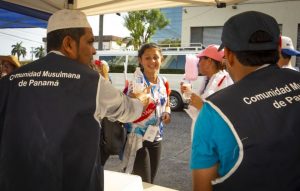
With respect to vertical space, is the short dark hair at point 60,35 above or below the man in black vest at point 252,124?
above

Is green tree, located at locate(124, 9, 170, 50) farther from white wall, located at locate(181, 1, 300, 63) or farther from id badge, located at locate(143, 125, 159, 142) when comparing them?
id badge, located at locate(143, 125, 159, 142)

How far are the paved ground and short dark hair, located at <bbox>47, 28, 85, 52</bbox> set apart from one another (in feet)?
10.4

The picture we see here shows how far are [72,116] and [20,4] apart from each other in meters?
2.65

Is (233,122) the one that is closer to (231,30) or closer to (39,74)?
(231,30)

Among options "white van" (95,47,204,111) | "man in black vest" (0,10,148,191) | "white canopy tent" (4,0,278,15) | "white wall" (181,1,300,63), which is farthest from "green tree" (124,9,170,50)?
"man in black vest" (0,10,148,191)

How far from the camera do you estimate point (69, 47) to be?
161 cm

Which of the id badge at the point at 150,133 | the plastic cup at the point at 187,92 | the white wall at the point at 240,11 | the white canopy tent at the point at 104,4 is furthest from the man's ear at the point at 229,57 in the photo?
the white wall at the point at 240,11

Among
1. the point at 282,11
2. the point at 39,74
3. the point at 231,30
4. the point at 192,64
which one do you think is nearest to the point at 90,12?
the point at 192,64

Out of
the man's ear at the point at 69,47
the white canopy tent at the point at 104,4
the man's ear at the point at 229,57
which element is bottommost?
the man's ear at the point at 229,57

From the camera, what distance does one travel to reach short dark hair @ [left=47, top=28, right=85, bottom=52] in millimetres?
1606

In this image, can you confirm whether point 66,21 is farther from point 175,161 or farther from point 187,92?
point 175,161

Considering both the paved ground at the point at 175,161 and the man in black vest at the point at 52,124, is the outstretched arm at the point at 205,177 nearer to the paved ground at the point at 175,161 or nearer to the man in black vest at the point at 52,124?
the man in black vest at the point at 52,124

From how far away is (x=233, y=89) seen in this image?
1191 millimetres

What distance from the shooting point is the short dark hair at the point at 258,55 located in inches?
47.1
